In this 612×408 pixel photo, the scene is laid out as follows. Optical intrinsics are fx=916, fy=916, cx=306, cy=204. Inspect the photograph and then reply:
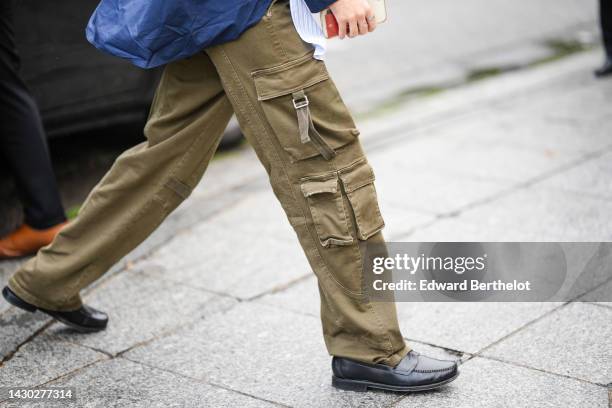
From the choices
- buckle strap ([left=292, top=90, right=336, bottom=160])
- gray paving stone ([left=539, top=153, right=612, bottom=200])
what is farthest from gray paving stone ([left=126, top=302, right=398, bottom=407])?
gray paving stone ([left=539, top=153, right=612, bottom=200])

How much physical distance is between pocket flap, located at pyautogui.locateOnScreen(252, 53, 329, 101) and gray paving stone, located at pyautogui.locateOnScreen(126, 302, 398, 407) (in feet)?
3.12

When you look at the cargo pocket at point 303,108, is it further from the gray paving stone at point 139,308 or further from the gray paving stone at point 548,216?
the gray paving stone at point 548,216

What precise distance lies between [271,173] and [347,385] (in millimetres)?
707

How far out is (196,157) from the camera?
3006mm

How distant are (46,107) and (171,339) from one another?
1.81 meters

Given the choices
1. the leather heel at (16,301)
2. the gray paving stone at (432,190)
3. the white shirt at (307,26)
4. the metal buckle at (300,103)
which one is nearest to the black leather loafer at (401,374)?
the metal buckle at (300,103)

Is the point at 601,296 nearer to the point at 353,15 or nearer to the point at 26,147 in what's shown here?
the point at 353,15

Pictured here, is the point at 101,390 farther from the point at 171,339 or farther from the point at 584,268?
the point at 584,268

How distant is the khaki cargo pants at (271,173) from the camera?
8.41 feet

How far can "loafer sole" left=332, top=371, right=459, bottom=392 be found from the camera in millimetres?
2783

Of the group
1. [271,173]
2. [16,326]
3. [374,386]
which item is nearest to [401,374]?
[374,386]

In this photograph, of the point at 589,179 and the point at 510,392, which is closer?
the point at 510,392

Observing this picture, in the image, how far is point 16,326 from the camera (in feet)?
11.3

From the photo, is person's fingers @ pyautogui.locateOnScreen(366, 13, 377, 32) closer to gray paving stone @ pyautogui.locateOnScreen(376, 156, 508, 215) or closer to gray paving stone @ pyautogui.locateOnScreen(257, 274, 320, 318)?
gray paving stone @ pyautogui.locateOnScreen(257, 274, 320, 318)
